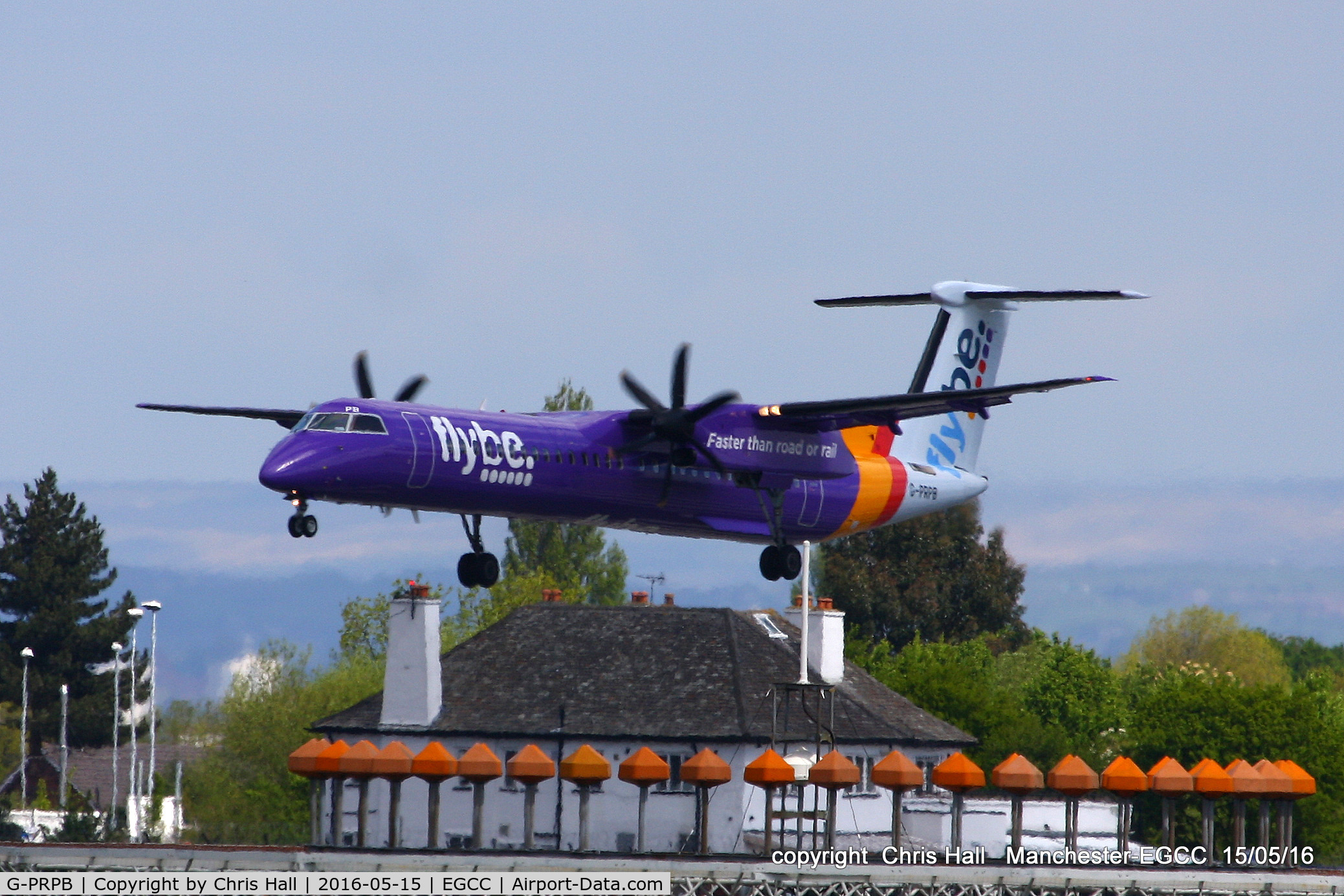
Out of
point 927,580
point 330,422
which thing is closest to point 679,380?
point 330,422

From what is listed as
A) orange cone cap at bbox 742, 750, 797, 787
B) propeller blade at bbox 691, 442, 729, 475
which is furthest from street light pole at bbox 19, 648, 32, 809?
propeller blade at bbox 691, 442, 729, 475

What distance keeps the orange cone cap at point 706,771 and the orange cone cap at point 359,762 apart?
340 inches

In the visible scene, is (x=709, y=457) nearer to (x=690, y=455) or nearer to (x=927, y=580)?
(x=690, y=455)

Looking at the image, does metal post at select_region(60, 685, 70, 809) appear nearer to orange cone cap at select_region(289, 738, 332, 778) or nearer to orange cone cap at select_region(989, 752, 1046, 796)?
orange cone cap at select_region(289, 738, 332, 778)

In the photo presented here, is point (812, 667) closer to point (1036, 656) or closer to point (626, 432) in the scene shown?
point (626, 432)

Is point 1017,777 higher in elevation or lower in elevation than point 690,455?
lower

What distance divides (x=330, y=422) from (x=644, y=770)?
17.3m

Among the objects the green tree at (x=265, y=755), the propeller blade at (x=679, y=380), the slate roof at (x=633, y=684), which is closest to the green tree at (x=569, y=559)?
the green tree at (x=265, y=755)

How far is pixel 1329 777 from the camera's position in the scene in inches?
3029

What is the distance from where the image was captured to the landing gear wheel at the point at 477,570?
4706 centimetres

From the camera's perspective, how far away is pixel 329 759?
53719 millimetres

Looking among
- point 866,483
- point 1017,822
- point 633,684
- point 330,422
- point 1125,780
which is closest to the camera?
point 330,422

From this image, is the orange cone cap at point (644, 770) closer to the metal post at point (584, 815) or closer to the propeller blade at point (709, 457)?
the metal post at point (584, 815)

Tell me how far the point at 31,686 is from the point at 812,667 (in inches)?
2384
